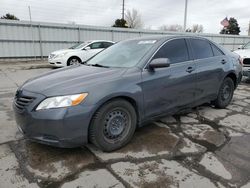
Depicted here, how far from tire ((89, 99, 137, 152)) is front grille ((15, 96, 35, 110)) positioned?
783mm

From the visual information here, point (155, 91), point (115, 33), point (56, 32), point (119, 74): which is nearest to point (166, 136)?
point (155, 91)

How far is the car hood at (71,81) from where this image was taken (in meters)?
2.48

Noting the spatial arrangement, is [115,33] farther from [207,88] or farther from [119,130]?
[119,130]

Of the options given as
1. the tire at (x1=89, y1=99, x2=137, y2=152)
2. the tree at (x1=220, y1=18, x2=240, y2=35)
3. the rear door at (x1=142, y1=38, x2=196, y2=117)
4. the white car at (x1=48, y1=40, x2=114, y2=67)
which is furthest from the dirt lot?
the tree at (x1=220, y1=18, x2=240, y2=35)

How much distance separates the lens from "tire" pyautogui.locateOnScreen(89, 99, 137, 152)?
2584mm

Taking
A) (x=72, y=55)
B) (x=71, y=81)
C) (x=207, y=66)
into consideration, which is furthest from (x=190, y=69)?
(x=72, y=55)

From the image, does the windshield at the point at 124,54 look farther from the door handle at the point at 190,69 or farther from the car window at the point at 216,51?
the car window at the point at 216,51

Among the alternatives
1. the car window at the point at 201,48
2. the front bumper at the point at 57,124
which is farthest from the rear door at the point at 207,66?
the front bumper at the point at 57,124

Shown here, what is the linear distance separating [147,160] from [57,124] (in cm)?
118

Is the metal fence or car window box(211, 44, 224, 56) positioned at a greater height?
the metal fence

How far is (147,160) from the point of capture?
8.69 feet

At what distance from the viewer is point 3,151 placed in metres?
2.85

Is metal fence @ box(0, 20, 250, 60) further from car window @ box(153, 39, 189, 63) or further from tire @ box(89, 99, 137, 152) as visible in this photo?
tire @ box(89, 99, 137, 152)

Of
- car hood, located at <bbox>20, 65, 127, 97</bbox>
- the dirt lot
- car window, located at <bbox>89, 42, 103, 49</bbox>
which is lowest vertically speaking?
the dirt lot
